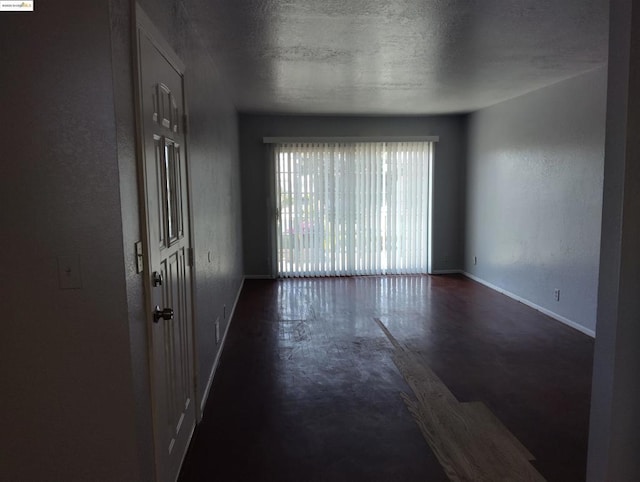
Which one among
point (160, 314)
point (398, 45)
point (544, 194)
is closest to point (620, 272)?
point (160, 314)

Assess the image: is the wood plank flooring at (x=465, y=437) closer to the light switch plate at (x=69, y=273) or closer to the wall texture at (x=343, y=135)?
the light switch plate at (x=69, y=273)

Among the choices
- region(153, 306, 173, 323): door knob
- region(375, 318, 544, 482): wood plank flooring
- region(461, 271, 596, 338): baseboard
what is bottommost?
region(375, 318, 544, 482): wood plank flooring

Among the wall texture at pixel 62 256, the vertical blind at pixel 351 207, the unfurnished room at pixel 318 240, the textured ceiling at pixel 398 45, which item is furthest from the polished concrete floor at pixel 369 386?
the textured ceiling at pixel 398 45

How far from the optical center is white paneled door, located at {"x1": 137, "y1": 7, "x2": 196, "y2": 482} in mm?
1776

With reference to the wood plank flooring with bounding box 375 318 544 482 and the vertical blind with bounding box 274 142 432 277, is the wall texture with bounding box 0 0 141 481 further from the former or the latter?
the vertical blind with bounding box 274 142 432 277

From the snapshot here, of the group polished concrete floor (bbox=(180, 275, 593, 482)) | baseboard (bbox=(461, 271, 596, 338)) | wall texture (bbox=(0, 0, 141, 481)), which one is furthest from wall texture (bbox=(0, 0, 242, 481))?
baseboard (bbox=(461, 271, 596, 338))

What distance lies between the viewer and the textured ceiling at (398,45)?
2742mm

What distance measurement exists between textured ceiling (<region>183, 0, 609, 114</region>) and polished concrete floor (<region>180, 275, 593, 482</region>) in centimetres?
248

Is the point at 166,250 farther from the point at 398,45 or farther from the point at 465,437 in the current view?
the point at 398,45

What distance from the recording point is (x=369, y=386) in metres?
3.28

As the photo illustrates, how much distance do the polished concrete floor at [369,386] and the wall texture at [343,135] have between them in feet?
5.33

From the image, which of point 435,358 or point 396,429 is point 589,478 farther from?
point 435,358

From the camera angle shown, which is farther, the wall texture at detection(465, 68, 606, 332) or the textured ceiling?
the wall texture at detection(465, 68, 606, 332)

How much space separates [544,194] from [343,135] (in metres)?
3.11
